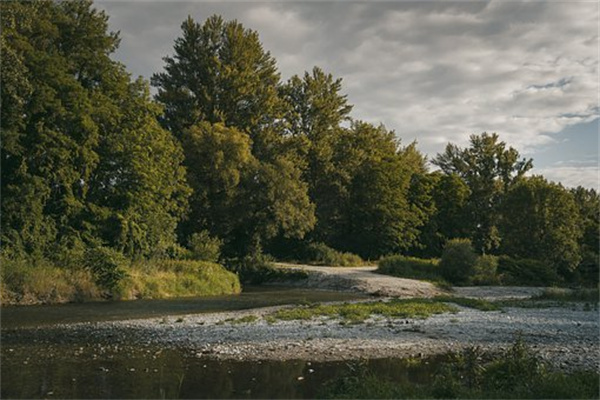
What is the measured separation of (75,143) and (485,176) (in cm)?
6620

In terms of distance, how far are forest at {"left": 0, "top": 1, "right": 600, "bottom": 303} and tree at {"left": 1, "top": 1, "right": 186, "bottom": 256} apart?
122 mm

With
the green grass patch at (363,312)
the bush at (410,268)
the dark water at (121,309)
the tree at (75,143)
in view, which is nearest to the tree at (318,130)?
the bush at (410,268)

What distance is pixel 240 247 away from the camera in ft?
180

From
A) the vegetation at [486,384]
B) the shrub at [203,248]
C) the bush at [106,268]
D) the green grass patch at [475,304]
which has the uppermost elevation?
the shrub at [203,248]

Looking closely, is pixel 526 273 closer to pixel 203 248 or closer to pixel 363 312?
pixel 203 248

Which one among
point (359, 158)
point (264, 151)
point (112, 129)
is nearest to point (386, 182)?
point (359, 158)

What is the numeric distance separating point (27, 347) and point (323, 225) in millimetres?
52592

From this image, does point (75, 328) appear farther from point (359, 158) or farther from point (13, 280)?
point (359, 158)

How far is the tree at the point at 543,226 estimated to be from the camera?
59500 millimetres

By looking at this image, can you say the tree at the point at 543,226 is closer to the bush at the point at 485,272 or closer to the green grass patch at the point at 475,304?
the bush at the point at 485,272

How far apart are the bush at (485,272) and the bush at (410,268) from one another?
125 inches

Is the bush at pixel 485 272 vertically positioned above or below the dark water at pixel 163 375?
above

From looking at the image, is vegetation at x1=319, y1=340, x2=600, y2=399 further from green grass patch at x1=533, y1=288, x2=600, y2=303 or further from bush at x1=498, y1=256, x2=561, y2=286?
bush at x1=498, y1=256, x2=561, y2=286

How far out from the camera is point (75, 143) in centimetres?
3438
